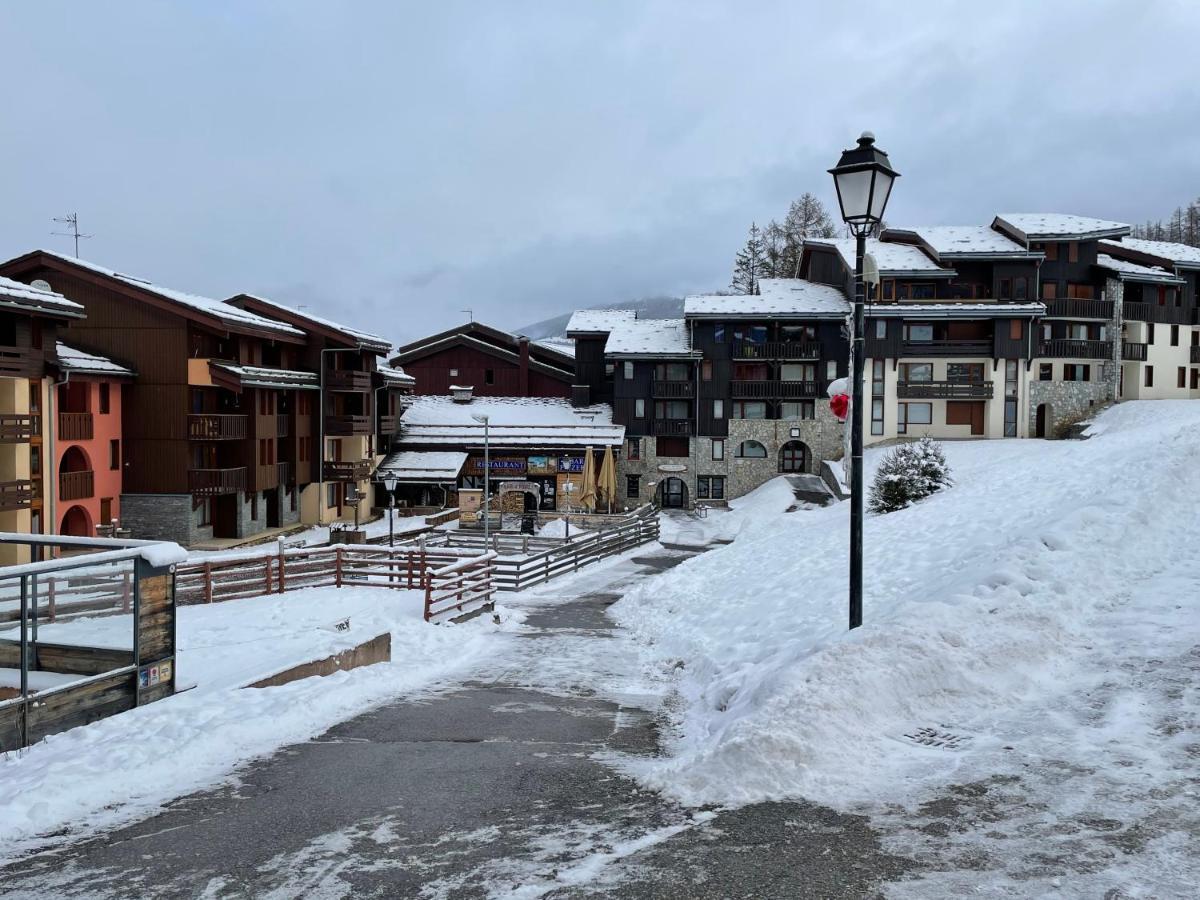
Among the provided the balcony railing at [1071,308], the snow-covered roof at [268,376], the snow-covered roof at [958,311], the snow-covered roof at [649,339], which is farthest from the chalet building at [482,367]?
the balcony railing at [1071,308]

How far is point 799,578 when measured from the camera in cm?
1669

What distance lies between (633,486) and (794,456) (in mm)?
9666

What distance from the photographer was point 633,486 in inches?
1998

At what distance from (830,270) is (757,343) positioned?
8.47m

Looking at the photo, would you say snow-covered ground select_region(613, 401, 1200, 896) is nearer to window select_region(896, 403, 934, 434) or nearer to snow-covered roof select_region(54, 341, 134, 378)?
snow-covered roof select_region(54, 341, 134, 378)

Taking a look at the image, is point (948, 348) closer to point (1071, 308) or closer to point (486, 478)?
point (1071, 308)

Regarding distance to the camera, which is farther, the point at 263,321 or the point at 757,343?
the point at 757,343

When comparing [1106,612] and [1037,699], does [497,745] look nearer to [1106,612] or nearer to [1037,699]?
[1037,699]

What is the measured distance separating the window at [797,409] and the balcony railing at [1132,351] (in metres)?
18.5

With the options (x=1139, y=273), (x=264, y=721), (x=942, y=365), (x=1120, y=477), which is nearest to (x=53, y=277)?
(x=264, y=721)

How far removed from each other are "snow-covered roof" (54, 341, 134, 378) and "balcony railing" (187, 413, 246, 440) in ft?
10.2

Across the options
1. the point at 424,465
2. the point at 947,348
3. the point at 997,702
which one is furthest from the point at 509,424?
the point at 997,702

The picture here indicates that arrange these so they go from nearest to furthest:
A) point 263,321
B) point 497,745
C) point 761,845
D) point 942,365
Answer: point 761,845, point 497,745, point 263,321, point 942,365

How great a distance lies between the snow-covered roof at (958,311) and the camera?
153 ft
